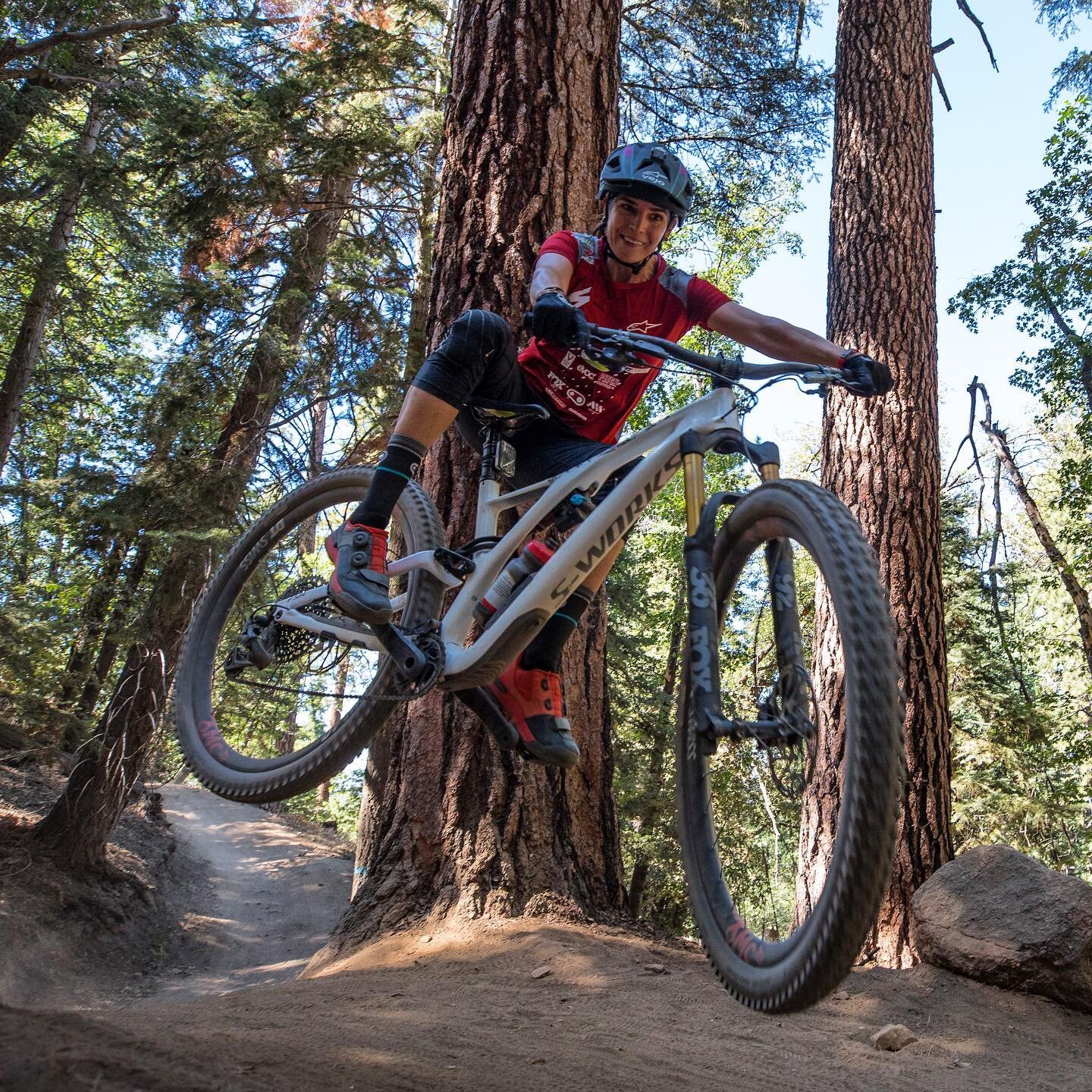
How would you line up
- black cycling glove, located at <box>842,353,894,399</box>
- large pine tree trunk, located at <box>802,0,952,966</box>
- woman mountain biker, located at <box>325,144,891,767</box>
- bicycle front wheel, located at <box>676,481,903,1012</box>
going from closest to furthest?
bicycle front wheel, located at <box>676,481,903,1012</box> → black cycling glove, located at <box>842,353,894,399</box> → woman mountain biker, located at <box>325,144,891,767</box> → large pine tree trunk, located at <box>802,0,952,966</box>

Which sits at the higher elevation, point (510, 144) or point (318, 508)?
point (510, 144)

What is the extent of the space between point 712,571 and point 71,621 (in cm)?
923

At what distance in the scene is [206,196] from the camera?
934cm

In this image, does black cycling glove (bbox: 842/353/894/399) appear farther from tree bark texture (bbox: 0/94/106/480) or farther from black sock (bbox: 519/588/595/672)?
tree bark texture (bbox: 0/94/106/480)

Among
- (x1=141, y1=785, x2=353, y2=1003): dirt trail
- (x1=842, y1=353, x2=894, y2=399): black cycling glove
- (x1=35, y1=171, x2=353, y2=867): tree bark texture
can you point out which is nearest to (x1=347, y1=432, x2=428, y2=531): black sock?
(x1=842, y1=353, x2=894, y2=399): black cycling glove

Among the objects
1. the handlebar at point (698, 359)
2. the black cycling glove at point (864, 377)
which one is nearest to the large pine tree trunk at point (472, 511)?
the handlebar at point (698, 359)

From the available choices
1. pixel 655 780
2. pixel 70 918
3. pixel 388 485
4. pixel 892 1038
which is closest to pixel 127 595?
pixel 70 918

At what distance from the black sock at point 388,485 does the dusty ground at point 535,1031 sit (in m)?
1.73

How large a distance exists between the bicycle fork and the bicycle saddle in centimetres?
78

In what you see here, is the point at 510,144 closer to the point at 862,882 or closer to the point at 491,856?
the point at 491,856

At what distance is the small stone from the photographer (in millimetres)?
3812

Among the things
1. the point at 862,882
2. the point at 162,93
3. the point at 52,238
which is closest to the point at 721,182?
the point at 162,93

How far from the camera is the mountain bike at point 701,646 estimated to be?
2.05 metres

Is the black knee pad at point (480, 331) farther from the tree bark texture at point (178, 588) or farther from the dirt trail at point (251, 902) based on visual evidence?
the dirt trail at point (251, 902)
